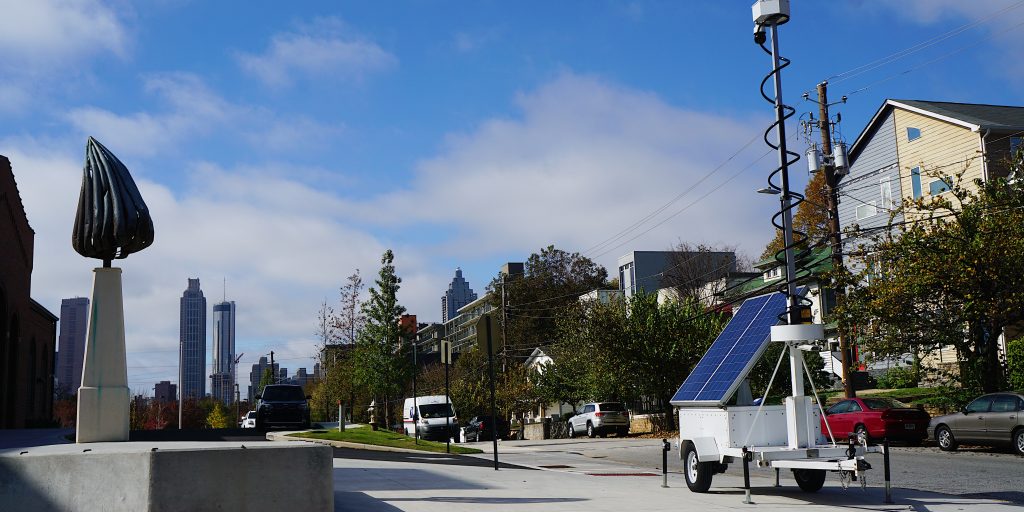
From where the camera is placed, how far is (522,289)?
278 ft

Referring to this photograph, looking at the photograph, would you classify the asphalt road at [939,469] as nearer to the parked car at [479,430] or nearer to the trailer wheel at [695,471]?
the trailer wheel at [695,471]

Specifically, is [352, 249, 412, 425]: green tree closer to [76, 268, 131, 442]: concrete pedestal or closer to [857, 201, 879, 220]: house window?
[857, 201, 879, 220]: house window

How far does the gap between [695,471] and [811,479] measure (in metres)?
1.74

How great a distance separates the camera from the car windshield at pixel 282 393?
3092cm

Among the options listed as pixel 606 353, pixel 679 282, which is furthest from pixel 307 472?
pixel 679 282

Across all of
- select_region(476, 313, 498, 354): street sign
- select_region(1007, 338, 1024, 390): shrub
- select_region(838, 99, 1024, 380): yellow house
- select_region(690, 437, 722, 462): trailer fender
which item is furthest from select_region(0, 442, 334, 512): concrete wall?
select_region(838, 99, 1024, 380): yellow house

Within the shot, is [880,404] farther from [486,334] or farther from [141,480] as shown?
[141,480]

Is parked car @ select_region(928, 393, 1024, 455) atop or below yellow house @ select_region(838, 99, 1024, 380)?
below

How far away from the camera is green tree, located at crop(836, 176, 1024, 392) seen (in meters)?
24.5

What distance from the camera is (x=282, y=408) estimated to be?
30562 mm

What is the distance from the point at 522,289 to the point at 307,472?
247 ft

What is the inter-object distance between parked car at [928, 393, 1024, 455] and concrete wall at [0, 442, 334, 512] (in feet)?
61.3

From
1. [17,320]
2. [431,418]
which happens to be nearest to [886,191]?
[431,418]

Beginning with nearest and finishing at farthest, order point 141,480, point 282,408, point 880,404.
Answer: point 141,480, point 880,404, point 282,408
